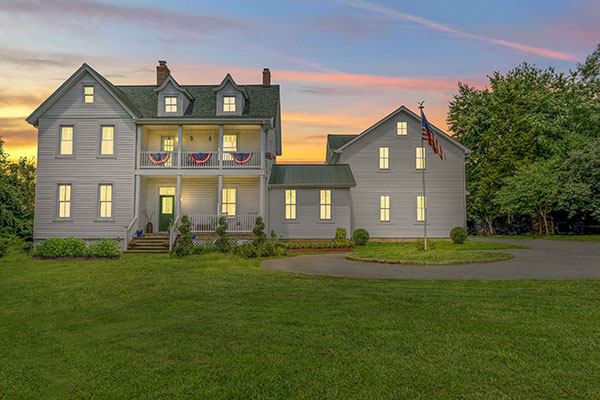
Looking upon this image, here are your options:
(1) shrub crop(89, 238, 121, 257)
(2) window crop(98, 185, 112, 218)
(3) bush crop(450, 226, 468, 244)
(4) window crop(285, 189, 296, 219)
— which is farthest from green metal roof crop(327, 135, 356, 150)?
(1) shrub crop(89, 238, 121, 257)

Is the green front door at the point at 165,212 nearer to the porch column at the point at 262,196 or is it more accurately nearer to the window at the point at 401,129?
the porch column at the point at 262,196

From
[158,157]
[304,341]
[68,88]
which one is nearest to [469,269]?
[304,341]

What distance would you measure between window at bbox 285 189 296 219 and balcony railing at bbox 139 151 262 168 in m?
3.22

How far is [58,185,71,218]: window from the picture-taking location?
2267cm

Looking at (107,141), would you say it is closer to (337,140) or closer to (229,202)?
(229,202)

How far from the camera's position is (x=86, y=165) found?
2281 cm

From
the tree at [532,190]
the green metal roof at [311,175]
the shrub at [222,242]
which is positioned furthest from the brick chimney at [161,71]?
the tree at [532,190]

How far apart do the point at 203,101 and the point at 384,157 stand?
493 inches

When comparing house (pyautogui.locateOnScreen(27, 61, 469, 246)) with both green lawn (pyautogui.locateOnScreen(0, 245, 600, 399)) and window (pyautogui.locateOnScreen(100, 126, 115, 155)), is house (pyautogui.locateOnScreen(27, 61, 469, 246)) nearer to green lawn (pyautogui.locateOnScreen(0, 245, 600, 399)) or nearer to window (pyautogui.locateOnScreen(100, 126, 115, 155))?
window (pyautogui.locateOnScreen(100, 126, 115, 155))

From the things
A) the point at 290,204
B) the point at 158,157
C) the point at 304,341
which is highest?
the point at 158,157

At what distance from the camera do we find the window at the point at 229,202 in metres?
24.5

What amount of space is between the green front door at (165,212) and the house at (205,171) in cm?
6

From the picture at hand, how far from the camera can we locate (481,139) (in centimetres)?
4206

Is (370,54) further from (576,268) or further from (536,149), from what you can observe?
(536,149)
